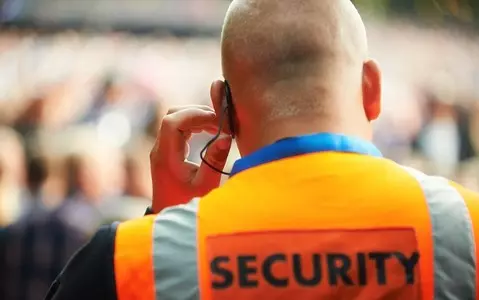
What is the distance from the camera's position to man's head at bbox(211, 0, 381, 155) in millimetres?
984

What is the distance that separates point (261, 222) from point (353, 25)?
0.99 ft

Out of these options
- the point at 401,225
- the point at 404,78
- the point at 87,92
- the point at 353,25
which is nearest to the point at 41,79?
the point at 87,92

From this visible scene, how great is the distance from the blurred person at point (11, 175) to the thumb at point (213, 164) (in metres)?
1.19

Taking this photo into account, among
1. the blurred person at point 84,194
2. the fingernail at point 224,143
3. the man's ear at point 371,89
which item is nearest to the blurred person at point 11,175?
the blurred person at point 84,194

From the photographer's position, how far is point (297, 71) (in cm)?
99

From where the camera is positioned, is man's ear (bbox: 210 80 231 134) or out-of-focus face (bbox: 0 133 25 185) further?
out-of-focus face (bbox: 0 133 25 185)

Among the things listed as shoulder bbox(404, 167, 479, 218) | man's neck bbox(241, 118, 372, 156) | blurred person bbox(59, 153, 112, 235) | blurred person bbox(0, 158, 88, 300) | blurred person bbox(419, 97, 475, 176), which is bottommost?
blurred person bbox(0, 158, 88, 300)

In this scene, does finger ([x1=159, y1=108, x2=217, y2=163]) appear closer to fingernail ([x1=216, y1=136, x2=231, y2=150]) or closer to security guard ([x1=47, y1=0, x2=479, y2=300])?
fingernail ([x1=216, y1=136, x2=231, y2=150])

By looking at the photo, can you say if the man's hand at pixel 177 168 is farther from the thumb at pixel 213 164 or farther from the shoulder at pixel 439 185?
the shoulder at pixel 439 185

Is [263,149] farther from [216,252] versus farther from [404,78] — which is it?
[404,78]

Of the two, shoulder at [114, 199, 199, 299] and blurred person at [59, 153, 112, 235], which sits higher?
shoulder at [114, 199, 199, 299]

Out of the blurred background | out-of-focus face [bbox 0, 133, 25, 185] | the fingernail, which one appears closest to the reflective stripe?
the fingernail

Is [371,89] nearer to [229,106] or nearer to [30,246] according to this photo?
[229,106]

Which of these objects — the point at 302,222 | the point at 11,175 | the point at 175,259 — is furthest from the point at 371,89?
the point at 11,175
